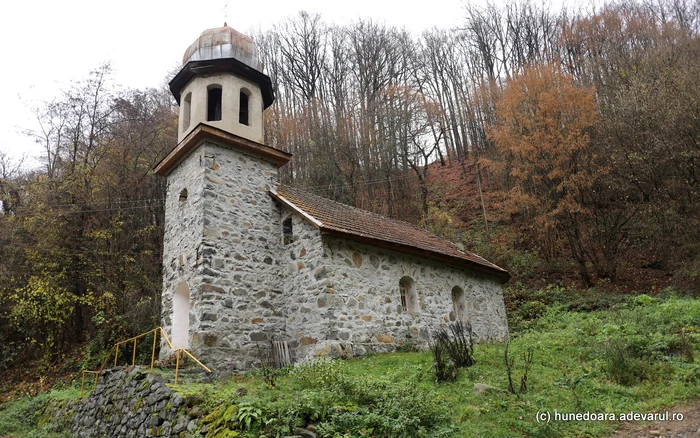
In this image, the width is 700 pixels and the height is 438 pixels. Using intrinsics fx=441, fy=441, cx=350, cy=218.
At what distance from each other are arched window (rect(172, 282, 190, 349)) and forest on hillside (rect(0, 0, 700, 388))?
4.80 metres

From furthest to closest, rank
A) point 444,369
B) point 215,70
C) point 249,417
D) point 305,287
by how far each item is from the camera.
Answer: point 215,70
point 305,287
point 444,369
point 249,417

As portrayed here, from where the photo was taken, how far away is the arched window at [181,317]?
11367mm

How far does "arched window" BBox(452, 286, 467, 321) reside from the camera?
1384 centimetres

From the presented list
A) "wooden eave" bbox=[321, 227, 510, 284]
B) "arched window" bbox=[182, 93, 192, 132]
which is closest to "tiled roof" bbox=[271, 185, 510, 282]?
"wooden eave" bbox=[321, 227, 510, 284]

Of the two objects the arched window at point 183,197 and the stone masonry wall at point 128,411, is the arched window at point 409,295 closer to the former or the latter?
the arched window at point 183,197

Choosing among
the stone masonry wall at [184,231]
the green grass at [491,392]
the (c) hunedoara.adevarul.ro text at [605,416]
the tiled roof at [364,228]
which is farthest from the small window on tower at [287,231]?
the (c) hunedoara.adevarul.ro text at [605,416]

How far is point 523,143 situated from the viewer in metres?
19.9

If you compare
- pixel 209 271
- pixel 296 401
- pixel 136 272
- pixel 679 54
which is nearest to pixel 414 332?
pixel 209 271

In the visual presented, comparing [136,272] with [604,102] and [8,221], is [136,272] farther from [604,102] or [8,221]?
[604,102]

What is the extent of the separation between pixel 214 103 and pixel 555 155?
48.4 feet

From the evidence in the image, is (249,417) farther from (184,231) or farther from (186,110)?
(186,110)

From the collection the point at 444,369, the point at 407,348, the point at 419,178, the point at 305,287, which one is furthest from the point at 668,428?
the point at 419,178

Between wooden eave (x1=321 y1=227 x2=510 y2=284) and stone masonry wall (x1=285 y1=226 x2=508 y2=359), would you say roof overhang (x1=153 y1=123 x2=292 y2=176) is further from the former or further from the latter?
wooden eave (x1=321 y1=227 x2=510 y2=284)

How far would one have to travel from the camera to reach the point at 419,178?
27141mm
